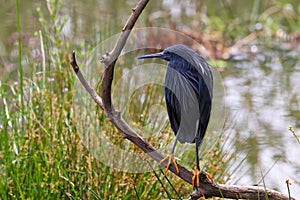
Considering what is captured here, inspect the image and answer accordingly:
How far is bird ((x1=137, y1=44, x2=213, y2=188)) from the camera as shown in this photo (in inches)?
66.7

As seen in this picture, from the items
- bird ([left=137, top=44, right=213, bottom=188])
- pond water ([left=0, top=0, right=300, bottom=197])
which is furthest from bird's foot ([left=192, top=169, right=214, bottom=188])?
pond water ([left=0, top=0, right=300, bottom=197])

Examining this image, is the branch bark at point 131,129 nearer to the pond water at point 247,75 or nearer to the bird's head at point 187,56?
the bird's head at point 187,56

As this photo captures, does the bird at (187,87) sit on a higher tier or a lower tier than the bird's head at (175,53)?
lower

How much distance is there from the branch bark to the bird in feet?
0.14

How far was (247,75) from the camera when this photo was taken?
4.98 meters

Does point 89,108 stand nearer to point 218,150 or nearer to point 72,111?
point 72,111

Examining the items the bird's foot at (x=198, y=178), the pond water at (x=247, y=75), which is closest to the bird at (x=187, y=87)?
the bird's foot at (x=198, y=178)

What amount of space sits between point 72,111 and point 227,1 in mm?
4083

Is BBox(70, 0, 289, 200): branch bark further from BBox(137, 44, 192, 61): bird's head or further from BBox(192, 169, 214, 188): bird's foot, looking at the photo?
BBox(137, 44, 192, 61): bird's head

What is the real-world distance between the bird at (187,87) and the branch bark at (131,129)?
1.7 inches

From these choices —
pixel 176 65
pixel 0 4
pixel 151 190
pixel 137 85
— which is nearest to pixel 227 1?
pixel 0 4

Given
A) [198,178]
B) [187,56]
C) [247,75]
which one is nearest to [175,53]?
[187,56]

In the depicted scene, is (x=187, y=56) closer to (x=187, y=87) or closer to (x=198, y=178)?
(x=187, y=87)

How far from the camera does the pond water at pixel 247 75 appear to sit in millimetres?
3518
